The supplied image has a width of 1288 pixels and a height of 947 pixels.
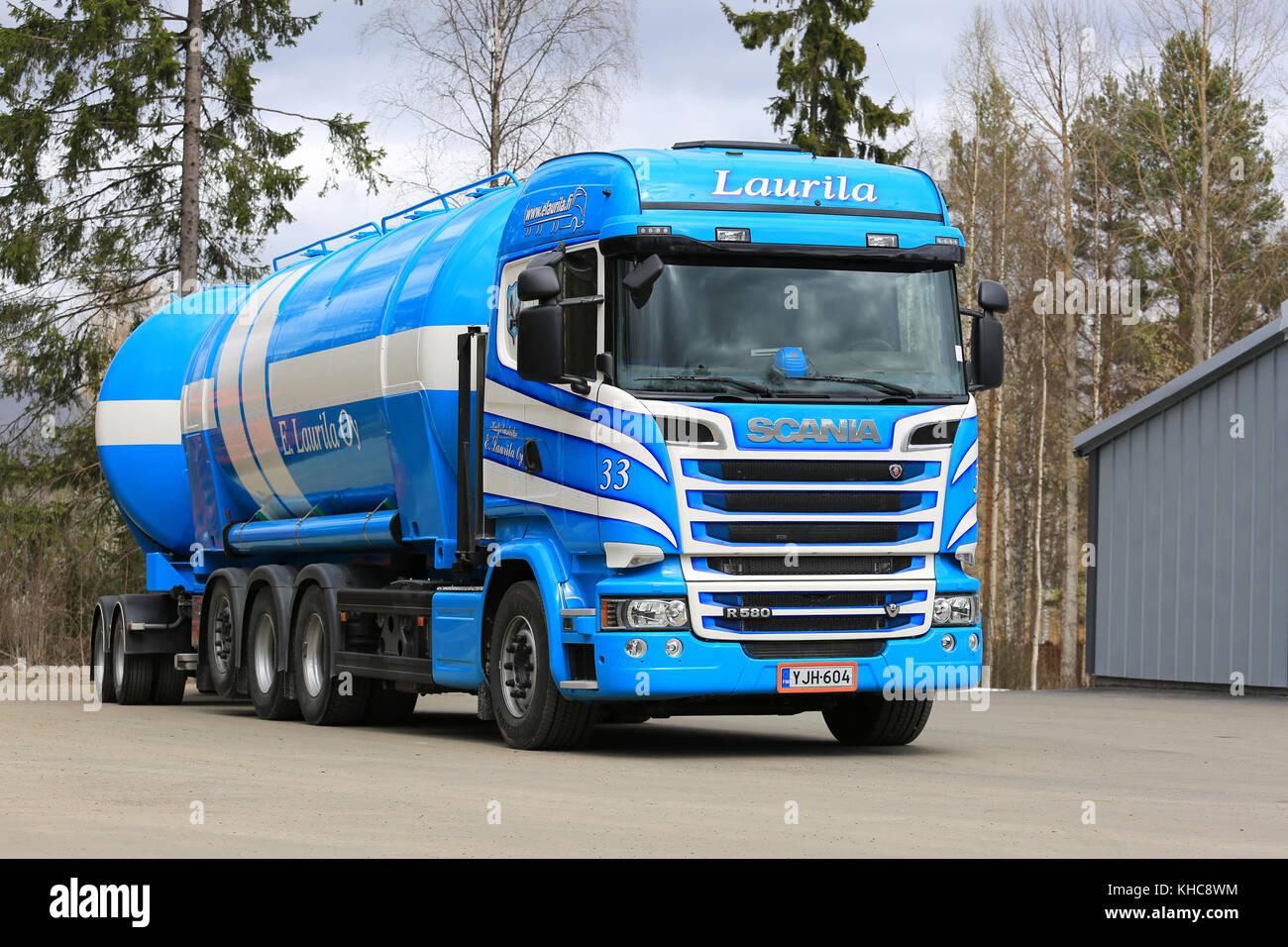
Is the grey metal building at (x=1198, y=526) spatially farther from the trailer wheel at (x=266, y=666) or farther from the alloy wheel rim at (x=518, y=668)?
the alloy wheel rim at (x=518, y=668)

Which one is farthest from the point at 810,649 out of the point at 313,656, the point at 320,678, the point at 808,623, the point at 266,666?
the point at 266,666

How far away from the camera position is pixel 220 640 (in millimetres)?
17859

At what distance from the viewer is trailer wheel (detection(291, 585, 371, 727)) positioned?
1551 centimetres

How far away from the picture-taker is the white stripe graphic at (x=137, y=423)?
65.5 feet

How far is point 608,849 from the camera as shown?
771cm

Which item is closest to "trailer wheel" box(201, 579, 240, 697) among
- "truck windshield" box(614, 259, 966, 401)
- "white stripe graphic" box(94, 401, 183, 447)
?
"white stripe graphic" box(94, 401, 183, 447)

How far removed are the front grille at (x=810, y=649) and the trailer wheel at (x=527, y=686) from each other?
4.21 feet

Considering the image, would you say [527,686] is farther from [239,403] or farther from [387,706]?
[239,403]

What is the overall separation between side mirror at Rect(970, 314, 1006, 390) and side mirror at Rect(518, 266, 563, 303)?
9.53 feet

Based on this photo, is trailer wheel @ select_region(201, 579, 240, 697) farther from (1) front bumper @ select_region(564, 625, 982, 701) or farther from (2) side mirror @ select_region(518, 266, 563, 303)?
(2) side mirror @ select_region(518, 266, 563, 303)

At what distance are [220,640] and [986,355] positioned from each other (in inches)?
343
